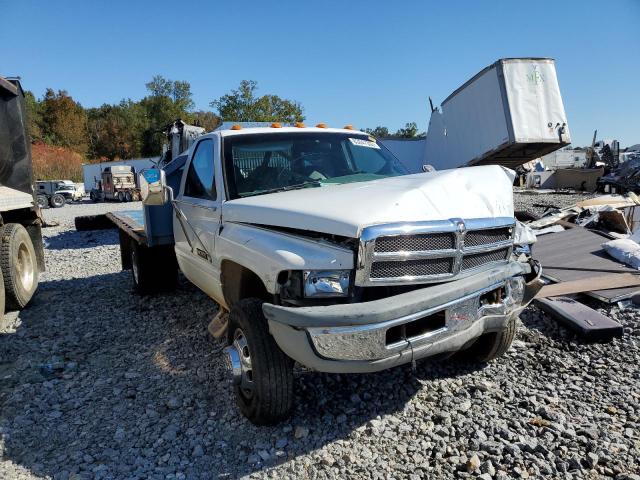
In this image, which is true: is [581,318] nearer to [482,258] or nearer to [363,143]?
[482,258]

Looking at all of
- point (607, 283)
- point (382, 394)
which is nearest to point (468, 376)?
point (382, 394)

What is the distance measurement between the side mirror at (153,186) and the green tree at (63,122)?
2539 inches

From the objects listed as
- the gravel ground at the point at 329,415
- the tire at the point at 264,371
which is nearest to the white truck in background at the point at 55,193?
the gravel ground at the point at 329,415

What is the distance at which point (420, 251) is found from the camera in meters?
2.62

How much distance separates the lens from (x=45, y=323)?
541 centimetres

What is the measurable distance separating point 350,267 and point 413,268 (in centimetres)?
38

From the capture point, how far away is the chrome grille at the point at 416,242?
255 centimetres

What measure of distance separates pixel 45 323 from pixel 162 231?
1.82 m

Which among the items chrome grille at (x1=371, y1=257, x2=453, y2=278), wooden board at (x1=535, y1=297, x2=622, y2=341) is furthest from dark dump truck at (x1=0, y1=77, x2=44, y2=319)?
wooden board at (x1=535, y1=297, x2=622, y2=341)

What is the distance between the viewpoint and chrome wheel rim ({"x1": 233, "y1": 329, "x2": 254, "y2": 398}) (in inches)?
118

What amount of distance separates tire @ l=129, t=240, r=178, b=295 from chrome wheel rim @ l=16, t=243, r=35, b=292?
4.52ft

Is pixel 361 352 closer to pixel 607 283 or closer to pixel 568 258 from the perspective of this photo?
pixel 607 283

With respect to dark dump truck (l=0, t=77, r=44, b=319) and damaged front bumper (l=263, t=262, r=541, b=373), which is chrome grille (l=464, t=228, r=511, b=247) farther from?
dark dump truck (l=0, t=77, r=44, b=319)

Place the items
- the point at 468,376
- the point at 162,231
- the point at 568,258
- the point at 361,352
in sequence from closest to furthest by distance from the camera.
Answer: the point at 361,352 → the point at 468,376 → the point at 162,231 → the point at 568,258
